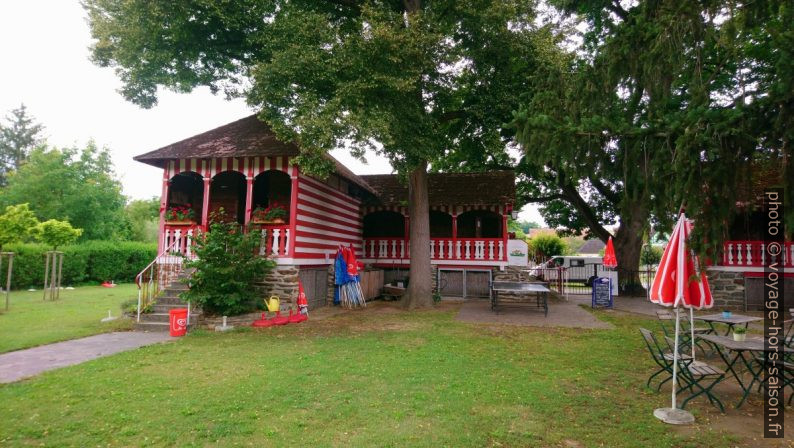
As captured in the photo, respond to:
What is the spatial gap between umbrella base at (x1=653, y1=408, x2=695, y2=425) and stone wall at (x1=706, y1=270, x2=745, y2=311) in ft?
43.2

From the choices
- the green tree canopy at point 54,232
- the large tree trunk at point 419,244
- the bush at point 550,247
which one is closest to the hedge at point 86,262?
the green tree canopy at point 54,232

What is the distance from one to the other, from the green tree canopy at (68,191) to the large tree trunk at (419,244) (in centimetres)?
2876

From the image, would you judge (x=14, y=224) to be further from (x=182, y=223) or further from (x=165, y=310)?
(x=165, y=310)

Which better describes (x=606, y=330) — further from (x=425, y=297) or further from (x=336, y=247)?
(x=336, y=247)

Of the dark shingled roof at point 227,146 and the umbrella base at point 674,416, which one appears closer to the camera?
the umbrella base at point 674,416

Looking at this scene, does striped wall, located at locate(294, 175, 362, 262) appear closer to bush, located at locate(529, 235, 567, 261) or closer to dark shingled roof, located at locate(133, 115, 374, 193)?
dark shingled roof, located at locate(133, 115, 374, 193)

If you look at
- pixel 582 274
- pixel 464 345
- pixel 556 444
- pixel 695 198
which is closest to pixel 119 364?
pixel 464 345

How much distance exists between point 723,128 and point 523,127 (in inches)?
83.5

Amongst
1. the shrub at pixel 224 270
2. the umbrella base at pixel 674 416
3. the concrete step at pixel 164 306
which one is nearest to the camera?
the umbrella base at pixel 674 416

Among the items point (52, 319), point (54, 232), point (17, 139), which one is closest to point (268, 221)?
point (52, 319)

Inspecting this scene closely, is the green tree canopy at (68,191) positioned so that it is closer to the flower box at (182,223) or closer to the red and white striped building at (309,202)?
the red and white striped building at (309,202)

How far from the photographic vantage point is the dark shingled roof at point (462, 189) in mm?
17625

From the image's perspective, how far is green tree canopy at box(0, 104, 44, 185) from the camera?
45.1m

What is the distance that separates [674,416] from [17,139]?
205ft
